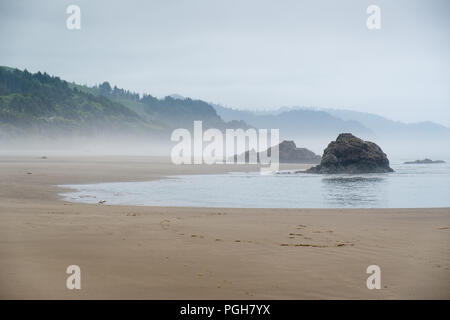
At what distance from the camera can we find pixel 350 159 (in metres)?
46.3

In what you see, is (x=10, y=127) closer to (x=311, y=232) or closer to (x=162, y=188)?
(x=162, y=188)

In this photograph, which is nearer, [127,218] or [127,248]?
[127,248]

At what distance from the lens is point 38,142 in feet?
561

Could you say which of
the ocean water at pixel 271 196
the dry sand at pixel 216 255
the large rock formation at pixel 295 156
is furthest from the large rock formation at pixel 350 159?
the dry sand at pixel 216 255

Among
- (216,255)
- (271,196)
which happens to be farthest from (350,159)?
(216,255)

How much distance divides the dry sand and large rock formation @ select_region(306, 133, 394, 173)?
3048 cm

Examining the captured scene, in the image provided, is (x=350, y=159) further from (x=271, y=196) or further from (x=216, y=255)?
(x=216, y=255)

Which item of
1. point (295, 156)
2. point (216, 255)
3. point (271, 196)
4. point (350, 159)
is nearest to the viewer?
point (216, 255)

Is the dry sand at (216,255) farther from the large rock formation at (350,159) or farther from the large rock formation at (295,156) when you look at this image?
the large rock formation at (295,156)

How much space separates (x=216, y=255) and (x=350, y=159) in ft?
130

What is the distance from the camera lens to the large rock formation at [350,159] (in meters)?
45.9

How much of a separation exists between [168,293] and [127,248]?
10.8 feet
